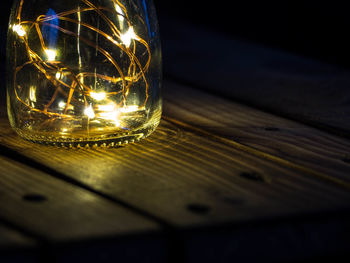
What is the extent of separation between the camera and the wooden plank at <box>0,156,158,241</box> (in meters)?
0.49

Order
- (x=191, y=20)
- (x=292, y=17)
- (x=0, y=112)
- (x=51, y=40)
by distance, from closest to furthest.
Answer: (x=51, y=40) → (x=0, y=112) → (x=292, y=17) → (x=191, y=20)

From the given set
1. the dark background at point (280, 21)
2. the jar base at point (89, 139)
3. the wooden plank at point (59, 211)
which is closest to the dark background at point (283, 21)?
the dark background at point (280, 21)

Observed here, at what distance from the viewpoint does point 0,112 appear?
3.18 ft

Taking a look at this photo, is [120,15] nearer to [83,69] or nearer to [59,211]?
[83,69]

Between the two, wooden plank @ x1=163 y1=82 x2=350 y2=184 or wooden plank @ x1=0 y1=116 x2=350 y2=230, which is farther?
wooden plank @ x1=163 y1=82 x2=350 y2=184

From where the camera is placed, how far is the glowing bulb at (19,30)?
816 millimetres

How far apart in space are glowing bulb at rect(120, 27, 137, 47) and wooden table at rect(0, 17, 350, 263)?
14cm

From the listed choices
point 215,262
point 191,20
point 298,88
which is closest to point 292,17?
point 191,20

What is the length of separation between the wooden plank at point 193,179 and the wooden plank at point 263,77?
263mm

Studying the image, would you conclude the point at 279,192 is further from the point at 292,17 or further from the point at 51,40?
the point at 292,17

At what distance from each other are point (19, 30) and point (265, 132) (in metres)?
0.38

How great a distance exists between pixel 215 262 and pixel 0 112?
1.90 ft

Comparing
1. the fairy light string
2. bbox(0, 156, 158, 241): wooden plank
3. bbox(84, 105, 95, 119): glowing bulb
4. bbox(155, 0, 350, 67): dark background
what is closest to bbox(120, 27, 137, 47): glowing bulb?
the fairy light string

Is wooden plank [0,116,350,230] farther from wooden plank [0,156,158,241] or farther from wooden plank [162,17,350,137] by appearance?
wooden plank [162,17,350,137]
